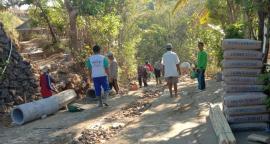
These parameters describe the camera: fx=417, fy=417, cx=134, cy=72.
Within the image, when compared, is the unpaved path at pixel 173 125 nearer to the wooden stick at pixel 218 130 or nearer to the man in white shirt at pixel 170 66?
the wooden stick at pixel 218 130

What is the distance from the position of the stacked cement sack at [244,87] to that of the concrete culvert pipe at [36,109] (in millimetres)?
5128

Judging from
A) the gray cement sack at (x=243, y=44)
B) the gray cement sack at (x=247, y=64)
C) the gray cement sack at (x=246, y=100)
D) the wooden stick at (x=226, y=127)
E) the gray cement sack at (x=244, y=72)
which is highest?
the gray cement sack at (x=243, y=44)

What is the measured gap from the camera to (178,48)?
4041 cm

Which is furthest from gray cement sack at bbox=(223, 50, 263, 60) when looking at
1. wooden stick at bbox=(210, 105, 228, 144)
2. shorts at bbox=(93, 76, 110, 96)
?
shorts at bbox=(93, 76, 110, 96)

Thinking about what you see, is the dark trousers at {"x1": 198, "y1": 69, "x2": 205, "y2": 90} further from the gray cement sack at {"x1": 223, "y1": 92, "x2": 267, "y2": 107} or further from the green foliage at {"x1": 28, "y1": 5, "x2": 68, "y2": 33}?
the green foliage at {"x1": 28, "y1": 5, "x2": 68, "y2": 33}

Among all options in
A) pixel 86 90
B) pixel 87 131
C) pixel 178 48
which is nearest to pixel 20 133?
pixel 87 131

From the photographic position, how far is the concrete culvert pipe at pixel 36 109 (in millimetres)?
10289

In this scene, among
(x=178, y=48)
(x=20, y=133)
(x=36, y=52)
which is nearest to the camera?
(x=20, y=133)

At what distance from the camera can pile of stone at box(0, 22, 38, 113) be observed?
11.7 metres

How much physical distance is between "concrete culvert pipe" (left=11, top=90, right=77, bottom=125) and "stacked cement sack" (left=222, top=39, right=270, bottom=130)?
5128mm

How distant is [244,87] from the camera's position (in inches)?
293

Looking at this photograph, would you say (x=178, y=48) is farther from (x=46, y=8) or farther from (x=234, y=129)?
(x=234, y=129)

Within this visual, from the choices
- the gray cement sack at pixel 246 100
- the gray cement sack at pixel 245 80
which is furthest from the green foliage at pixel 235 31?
the gray cement sack at pixel 246 100

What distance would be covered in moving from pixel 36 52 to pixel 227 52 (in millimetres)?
14587
